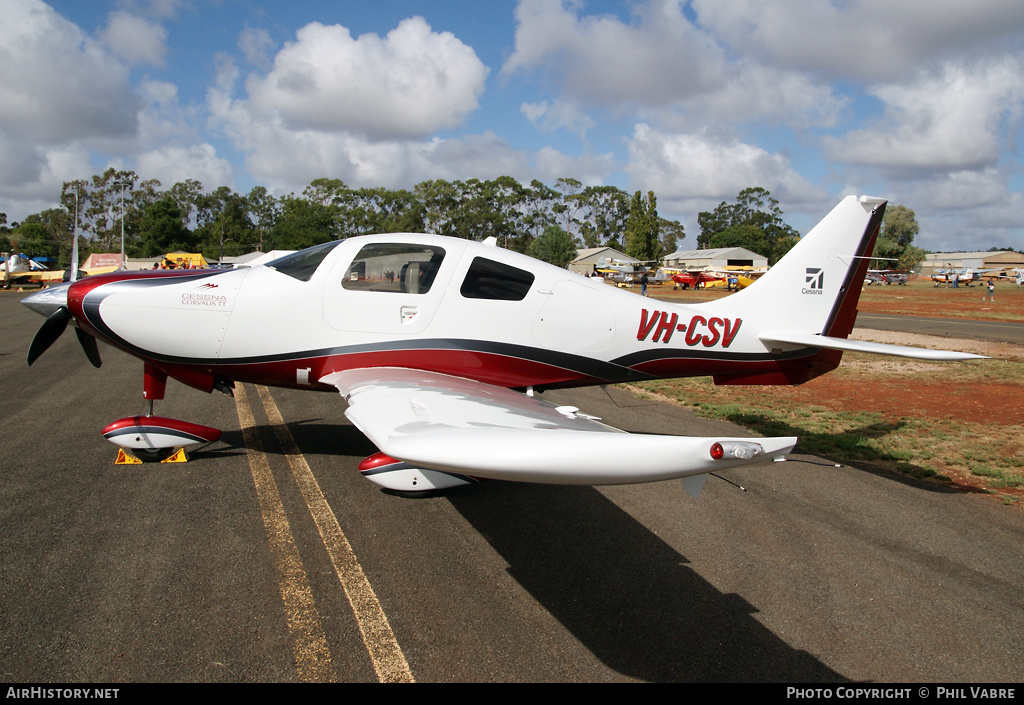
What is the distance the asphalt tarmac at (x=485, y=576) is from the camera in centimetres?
293

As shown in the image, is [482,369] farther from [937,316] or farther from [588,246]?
[588,246]

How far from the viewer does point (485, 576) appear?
3.76 meters

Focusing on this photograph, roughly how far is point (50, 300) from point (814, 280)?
8048 mm

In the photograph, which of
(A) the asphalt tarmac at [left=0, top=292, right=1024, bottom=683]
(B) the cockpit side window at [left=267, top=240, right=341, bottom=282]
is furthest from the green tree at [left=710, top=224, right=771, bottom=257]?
(B) the cockpit side window at [left=267, top=240, right=341, bottom=282]

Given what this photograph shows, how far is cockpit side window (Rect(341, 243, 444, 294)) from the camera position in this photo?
543cm

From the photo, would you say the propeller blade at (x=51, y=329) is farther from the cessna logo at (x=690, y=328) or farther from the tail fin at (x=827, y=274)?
the tail fin at (x=827, y=274)

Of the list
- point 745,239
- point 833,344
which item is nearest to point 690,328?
point 833,344

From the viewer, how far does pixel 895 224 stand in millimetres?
97188

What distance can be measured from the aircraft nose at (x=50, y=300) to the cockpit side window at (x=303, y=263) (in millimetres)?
1920

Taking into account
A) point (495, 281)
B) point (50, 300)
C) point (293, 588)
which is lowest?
point (293, 588)

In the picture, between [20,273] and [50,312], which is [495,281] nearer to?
[50,312]

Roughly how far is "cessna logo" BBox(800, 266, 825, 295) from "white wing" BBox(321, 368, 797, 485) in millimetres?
3989

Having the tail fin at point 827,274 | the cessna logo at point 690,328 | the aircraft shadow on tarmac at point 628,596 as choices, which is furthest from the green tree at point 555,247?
the aircraft shadow on tarmac at point 628,596

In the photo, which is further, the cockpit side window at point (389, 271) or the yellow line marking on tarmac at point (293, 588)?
the cockpit side window at point (389, 271)
